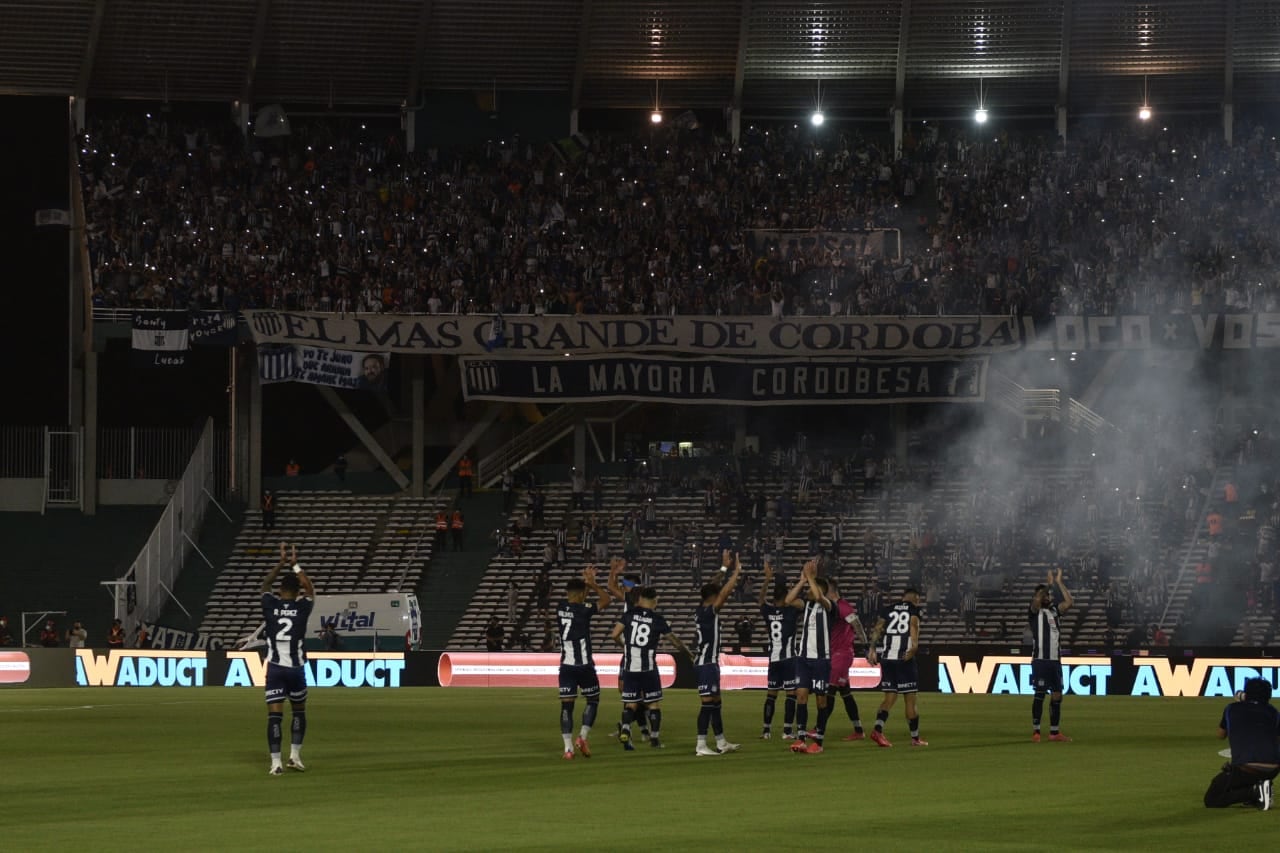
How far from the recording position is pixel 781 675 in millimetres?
25484

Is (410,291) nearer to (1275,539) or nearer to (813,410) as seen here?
(813,410)

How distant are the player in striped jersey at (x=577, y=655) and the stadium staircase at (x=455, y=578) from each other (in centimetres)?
2760

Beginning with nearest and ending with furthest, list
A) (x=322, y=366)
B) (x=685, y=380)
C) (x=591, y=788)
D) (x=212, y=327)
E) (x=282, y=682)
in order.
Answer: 1. (x=591, y=788)
2. (x=282, y=682)
3. (x=212, y=327)
4. (x=322, y=366)
5. (x=685, y=380)

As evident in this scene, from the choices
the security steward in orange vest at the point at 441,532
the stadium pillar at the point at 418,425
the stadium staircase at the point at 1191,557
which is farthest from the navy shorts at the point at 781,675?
the stadium pillar at the point at 418,425

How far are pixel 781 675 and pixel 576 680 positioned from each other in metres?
4.40

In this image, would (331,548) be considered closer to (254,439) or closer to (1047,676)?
(254,439)

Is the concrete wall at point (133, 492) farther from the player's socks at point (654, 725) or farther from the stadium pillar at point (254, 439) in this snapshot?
the player's socks at point (654, 725)

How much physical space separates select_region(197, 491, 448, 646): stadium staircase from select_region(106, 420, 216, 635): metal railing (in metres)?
1.34

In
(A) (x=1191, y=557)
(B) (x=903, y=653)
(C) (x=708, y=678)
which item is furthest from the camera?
(A) (x=1191, y=557)

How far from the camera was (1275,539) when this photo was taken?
46.0 metres

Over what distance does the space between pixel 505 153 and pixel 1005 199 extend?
49.9 feet

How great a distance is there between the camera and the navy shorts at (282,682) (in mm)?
20688

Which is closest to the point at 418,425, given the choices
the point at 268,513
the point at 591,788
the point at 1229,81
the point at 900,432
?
the point at 268,513

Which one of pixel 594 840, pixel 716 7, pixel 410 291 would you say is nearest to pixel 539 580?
pixel 410 291
